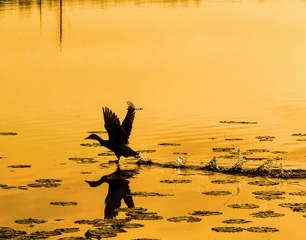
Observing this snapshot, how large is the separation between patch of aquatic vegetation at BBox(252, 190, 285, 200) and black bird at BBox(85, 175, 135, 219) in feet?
8.54

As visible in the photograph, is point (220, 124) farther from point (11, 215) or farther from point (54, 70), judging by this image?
point (54, 70)

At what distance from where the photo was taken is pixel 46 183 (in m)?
21.8

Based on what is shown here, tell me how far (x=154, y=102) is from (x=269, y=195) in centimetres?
1516

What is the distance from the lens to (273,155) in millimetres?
24625

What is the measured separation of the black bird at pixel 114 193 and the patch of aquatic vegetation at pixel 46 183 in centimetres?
76

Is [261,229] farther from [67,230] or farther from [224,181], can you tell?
[224,181]

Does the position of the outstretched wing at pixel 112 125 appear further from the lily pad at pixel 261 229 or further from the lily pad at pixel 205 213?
the lily pad at pixel 261 229

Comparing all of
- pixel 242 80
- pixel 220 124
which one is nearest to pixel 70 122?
pixel 220 124

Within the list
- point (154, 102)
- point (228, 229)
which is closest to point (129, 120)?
point (228, 229)

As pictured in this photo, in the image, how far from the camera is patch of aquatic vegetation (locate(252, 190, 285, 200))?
1997 centimetres

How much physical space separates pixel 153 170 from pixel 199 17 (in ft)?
202

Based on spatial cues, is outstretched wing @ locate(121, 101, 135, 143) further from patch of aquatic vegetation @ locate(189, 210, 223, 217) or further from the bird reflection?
patch of aquatic vegetation @ locate(189, 210, 223, 217)

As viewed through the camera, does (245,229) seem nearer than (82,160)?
Yes

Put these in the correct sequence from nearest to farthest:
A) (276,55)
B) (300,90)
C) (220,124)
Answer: (220,124)
(300,90)
(276,55)
